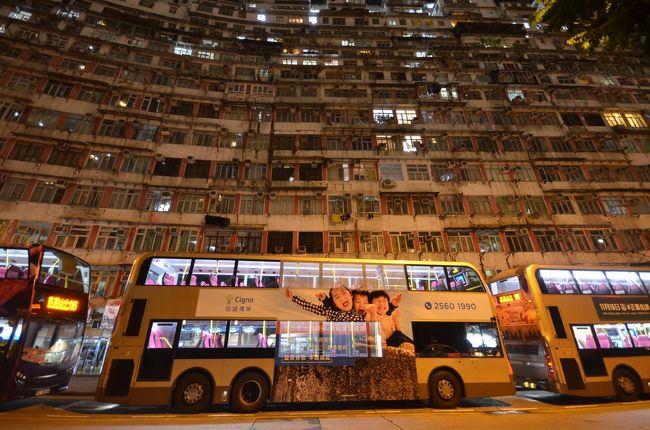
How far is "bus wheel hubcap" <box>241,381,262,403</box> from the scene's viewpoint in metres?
8.97

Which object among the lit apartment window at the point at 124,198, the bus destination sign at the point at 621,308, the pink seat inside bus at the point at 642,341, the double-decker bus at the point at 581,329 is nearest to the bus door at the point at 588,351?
the double-decker bus at the point at 581,329

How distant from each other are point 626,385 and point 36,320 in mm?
19979

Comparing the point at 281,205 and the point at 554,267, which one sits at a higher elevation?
the point at 281,205

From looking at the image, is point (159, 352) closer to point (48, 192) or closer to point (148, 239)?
point (148, 239)

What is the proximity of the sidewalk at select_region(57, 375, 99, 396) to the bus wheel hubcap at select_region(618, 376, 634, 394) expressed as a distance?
19.8 metres

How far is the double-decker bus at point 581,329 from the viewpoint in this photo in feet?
33.2

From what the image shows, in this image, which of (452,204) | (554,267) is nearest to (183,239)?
(452,204)

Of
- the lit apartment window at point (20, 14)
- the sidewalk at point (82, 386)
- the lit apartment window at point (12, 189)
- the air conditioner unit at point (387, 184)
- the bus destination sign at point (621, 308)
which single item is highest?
the lit apartment window at point (20, 14)

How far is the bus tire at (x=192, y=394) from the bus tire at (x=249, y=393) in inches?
31.7

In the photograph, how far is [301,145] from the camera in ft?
79.9

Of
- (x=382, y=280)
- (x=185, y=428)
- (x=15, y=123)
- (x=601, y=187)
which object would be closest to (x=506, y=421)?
(x=382, y=280)

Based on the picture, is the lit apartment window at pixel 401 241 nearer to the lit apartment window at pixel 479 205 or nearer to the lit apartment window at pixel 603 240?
the lit apartment window at pixel 479 205

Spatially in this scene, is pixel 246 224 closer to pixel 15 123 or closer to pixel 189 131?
pixel 189 131

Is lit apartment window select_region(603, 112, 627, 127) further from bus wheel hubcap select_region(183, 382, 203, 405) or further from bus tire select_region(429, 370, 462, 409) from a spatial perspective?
bus wheel hubcap select_region(183, 382, 203, 405)
